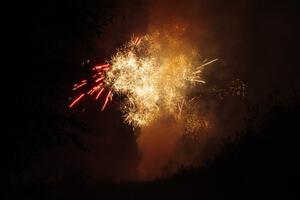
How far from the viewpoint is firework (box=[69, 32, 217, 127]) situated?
20484 millimetres

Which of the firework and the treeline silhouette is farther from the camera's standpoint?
the firework

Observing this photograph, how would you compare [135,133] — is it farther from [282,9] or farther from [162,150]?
[282,9]

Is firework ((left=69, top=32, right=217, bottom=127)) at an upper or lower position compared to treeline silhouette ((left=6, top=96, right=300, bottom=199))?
upper

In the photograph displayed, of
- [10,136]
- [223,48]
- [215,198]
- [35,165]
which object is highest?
[223,48]

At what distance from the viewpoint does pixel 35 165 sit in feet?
69.6

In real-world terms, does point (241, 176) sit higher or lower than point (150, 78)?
lower

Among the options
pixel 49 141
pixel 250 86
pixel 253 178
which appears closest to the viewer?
pixel 253 178

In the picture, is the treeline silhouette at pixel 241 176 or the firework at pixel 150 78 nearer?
the treeline silhouette at pixel 241 176

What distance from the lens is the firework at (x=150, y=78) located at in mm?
20484

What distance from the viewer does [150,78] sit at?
2084cm

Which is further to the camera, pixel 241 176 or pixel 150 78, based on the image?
pixel 150 78

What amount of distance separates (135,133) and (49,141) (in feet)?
32.1

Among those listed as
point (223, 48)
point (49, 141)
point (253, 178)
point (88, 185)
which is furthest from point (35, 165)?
point (253, 178)

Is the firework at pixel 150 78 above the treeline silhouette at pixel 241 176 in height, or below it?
above
